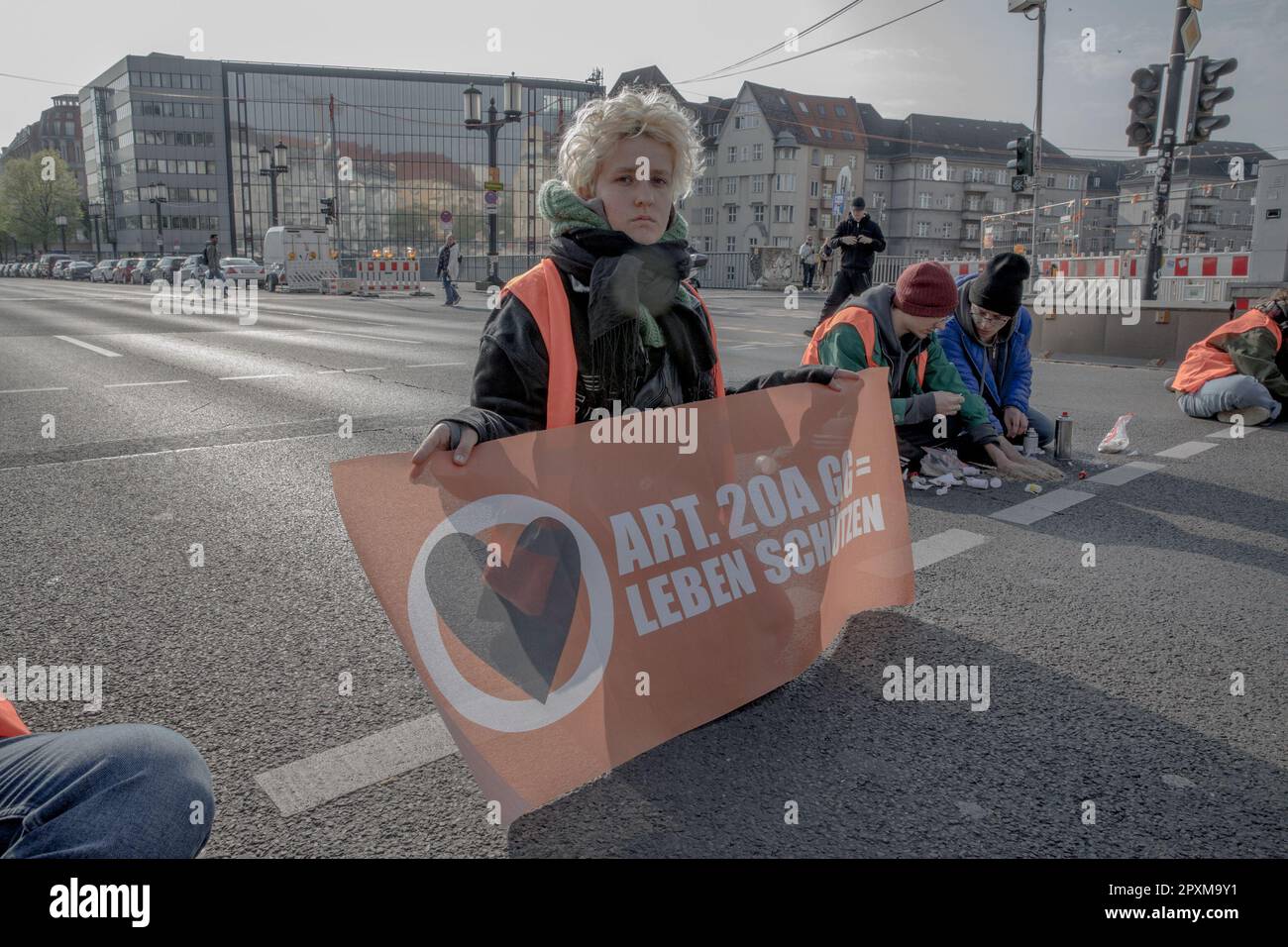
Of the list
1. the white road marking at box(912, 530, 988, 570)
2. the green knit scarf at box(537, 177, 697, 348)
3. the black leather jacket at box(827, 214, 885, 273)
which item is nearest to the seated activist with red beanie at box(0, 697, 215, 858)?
the green knit scarf at box(537, 177, 697, 348)

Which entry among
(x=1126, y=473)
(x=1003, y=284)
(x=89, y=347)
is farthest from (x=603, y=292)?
(x=89, y=347)

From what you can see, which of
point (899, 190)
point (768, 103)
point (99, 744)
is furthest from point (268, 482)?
point (899, 190)

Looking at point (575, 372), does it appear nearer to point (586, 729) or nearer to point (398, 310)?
point (586, 729)

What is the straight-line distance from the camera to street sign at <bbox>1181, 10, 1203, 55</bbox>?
13.0 meters

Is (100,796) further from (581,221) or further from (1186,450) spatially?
(1186,450)

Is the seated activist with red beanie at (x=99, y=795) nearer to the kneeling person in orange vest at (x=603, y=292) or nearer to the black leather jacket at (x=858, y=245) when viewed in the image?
the kneeling person in orange vest at (x=603, y=292)

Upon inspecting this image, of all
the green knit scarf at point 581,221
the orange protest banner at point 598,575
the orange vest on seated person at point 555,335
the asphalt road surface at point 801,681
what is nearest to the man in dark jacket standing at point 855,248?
the asphalt road surface at point 801,681

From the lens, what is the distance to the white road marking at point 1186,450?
6.75 m

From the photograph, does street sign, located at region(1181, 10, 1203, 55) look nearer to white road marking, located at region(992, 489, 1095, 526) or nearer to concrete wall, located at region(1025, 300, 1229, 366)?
concrete wall, located at region(1025, 300, 1229, 366)

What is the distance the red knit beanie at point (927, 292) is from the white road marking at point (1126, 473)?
1.83 metres

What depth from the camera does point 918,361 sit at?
18.3ft

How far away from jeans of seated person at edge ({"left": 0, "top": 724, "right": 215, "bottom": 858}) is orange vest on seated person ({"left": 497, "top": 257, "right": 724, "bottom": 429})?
4.08ft

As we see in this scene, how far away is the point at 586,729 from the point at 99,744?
1.12m

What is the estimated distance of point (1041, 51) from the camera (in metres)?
23.9
